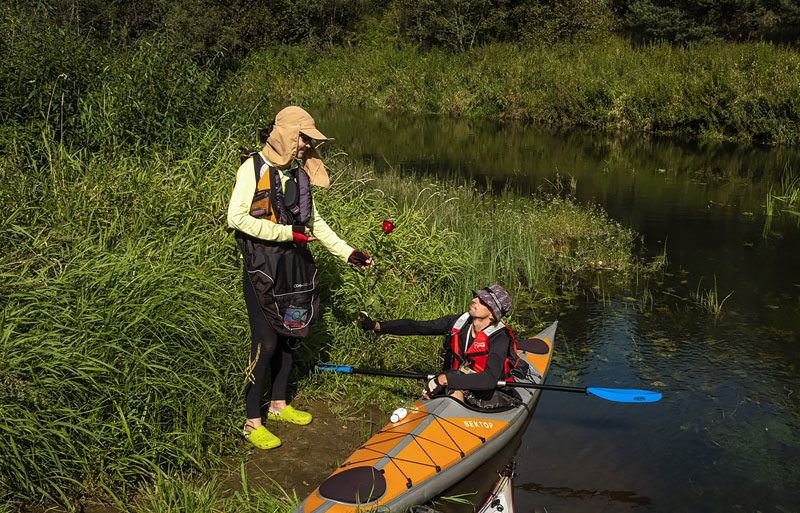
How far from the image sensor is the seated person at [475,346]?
4.82 m

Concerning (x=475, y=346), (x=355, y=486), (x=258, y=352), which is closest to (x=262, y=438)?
(x=258, y=352)

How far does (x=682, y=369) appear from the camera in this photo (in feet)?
22.0

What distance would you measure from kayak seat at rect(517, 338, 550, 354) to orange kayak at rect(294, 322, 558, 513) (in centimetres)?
40

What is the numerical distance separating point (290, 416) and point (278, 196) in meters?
1.60

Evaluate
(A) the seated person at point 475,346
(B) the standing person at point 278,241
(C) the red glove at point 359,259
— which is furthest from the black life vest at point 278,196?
(A) the seated person at point 475,346

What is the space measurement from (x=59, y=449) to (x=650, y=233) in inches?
364

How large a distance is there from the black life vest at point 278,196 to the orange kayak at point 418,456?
1501mm

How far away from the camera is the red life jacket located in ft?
16.2

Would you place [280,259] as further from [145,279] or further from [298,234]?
[145,279]

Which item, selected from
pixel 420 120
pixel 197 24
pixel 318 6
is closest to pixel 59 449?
pixel 420 120

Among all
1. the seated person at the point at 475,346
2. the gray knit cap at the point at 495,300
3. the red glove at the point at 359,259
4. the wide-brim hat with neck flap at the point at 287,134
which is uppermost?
the wide-brim hat with neck flap at the point at 287,134

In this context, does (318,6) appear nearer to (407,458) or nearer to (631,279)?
(631,279)

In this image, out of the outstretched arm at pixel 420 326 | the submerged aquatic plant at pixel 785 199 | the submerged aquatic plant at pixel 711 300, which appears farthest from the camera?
the submerged aquatic plant at pixel 785 199

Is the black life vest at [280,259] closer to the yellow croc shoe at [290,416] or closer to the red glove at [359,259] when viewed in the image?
the red glove at [359,259]
